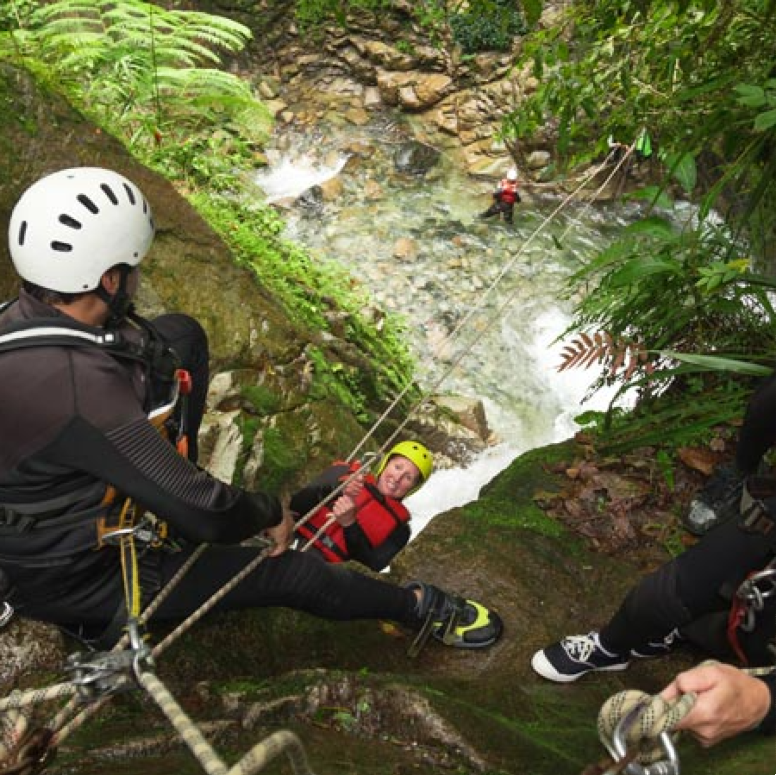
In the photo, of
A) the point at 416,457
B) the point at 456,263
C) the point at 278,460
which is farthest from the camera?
the point at 456,263

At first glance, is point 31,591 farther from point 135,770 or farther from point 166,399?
point 135,770

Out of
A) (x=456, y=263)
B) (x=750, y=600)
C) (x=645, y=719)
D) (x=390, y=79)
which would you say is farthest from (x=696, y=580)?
(x=390, y=79)

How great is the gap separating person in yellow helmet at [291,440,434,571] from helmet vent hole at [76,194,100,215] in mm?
1787

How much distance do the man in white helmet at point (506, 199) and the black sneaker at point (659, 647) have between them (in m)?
10.3

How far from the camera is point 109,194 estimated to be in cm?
239

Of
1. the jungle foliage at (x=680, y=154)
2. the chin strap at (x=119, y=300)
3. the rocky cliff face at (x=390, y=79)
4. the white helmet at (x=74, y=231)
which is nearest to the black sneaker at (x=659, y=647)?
the jungle foliage at (x=680, y=154)

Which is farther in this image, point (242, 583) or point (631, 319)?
point (631, 319)

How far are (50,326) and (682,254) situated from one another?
3.41 m

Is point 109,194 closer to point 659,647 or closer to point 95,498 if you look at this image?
point 95,498

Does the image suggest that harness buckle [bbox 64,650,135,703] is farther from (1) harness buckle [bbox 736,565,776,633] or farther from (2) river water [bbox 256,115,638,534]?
(2) river water [bbox 256,115,638,534]

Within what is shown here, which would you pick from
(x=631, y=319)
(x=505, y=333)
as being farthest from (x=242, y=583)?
(x=505, y=333)

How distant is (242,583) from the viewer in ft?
9.07

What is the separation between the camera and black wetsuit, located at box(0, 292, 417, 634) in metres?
2.06

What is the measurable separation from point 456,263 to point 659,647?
917cm
